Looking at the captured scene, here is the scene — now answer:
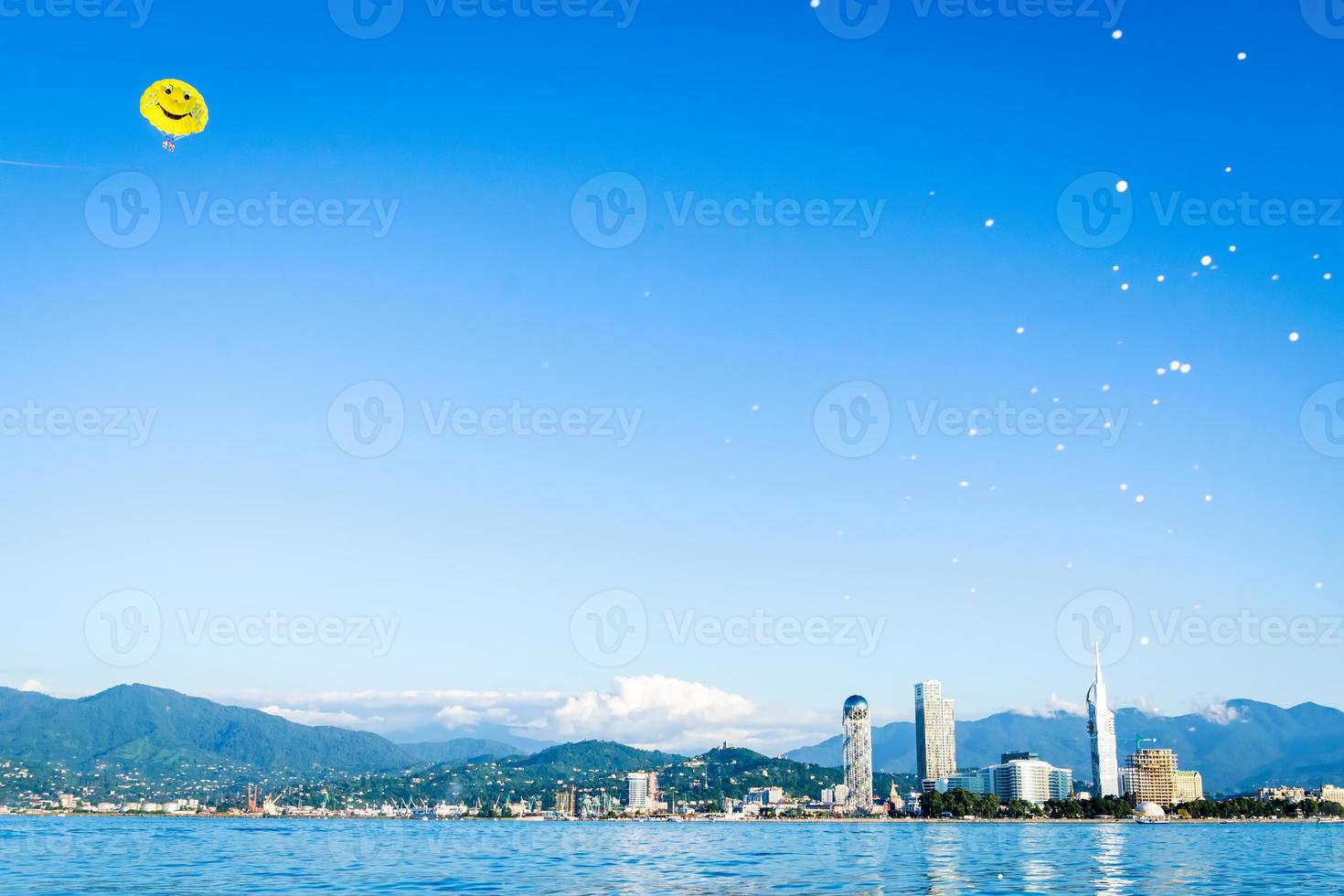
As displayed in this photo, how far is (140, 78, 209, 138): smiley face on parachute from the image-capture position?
41.9 meters

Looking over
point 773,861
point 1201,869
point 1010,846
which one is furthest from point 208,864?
point 1010,846

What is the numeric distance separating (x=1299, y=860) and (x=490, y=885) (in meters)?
66.4

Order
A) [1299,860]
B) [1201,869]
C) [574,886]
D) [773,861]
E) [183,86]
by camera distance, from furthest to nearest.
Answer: [1299,860], [773,861], [1201,869], [574,886], [183,86]

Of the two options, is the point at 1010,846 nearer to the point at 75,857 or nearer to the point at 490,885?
the point at 490,885

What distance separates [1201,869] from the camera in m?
70.2

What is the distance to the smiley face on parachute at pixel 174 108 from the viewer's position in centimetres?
4188

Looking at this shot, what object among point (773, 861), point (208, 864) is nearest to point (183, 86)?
point (208, 864)

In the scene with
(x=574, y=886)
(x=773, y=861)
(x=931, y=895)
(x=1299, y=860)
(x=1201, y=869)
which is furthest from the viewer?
(x=1299, y=860)

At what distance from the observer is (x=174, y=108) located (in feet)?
138

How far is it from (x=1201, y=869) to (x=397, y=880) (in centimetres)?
5112

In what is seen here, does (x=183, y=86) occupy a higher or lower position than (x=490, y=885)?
higher

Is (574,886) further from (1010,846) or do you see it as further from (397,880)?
(1010,846)

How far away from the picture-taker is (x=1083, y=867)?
71500mm

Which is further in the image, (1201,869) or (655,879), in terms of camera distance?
(1201,869)
